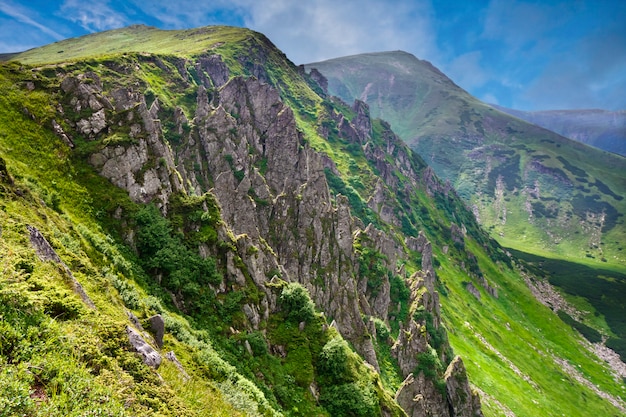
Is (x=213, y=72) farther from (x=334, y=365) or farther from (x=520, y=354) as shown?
(x=520, y=354)

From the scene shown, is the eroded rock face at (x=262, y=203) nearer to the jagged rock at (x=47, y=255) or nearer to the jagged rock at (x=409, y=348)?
the jagged rock at (x=409, y=348)

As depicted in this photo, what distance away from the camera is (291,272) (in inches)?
2835

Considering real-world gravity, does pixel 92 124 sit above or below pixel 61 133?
above

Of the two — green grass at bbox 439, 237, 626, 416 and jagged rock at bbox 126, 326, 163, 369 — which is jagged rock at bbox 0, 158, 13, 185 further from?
green grass at bbox 439, 237, 626, 416

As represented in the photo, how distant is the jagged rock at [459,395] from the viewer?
6359 cm

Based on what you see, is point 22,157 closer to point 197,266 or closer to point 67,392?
point 197,266

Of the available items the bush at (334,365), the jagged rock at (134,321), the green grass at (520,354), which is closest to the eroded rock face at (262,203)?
the jagged rock at (134,321)

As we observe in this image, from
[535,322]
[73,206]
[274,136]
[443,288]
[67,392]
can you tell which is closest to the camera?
[67,392]

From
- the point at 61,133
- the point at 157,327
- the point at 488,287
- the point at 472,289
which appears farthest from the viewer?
the point at 488,287

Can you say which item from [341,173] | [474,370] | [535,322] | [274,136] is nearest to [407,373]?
[474,370]

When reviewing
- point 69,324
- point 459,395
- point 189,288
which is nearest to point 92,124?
point 189,288

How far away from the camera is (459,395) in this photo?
64625 millimetres

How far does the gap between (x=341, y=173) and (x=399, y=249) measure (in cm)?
5851

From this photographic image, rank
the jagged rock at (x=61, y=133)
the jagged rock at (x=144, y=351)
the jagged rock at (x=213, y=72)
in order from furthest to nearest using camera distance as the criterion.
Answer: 1. the jagged rock at (x=213, y=72)
2. the jagged rock at (x=61, y=133)
3. the jagged rock at (x=144, y=351)
